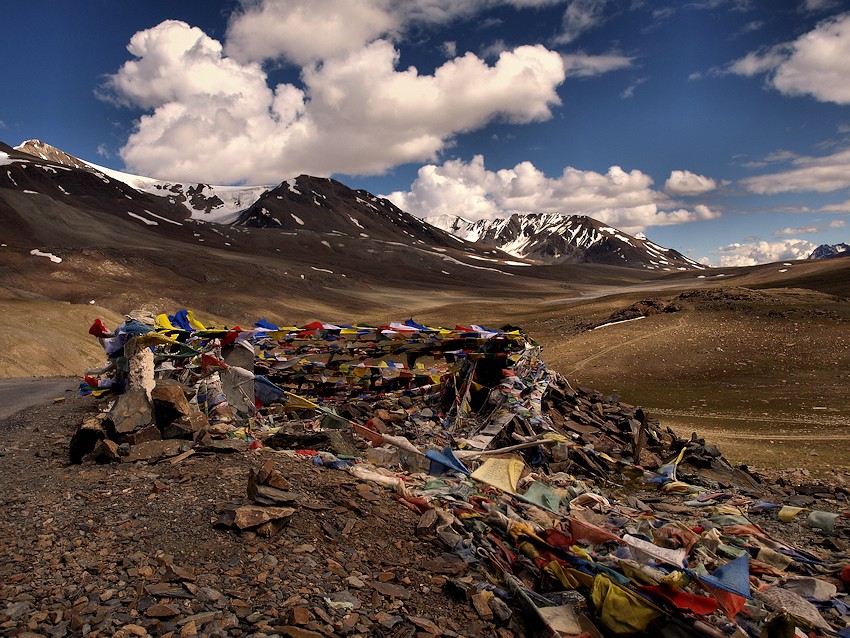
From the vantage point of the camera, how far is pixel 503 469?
28.1 ft

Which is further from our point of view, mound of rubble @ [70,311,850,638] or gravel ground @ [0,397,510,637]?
mound of rubble @ [70,311,850,638]

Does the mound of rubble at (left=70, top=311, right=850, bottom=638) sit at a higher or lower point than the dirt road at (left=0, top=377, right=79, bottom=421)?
higher

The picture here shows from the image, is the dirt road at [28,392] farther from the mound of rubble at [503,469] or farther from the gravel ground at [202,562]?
the gravel ground at [202,562]

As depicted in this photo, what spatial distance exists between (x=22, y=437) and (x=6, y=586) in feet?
20.9

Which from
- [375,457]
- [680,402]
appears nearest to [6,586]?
[375,457]

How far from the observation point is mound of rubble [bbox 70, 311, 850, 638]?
5488 mm

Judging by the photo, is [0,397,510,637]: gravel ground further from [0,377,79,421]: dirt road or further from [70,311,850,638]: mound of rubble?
[0,377,79,421]: dirt road

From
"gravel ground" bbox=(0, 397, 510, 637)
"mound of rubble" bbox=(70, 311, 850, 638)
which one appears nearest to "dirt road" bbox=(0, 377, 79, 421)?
"mound of rubble" bbox=(70, 311, 850, 638)

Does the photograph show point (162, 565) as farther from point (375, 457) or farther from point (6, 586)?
point (375, 457)

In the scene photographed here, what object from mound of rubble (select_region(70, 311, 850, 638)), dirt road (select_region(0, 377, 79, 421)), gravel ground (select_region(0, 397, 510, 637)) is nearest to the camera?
gravel ground (select_region(0, 397, 510, 637))

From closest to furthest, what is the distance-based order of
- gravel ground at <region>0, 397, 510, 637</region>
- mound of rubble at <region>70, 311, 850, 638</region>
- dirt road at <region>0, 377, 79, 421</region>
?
gravel ground at <region>0, 397, 510, 637</region>
mound of rubble at <region>70, 311, 850, 638</region>
dirt road at <region>0, 377, 79, 421</region>

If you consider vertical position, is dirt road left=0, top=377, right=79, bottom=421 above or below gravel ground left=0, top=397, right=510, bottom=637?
below

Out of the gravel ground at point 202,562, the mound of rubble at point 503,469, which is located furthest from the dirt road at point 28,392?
the gravel ground at point 202,562

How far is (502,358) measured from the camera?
48.9 ft
